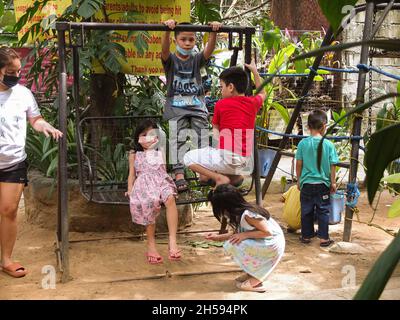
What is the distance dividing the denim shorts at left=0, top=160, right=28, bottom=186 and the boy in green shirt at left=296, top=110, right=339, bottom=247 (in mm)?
2028

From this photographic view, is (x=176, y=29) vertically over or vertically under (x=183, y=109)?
over

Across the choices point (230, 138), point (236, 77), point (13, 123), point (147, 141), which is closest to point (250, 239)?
point (230, 138)

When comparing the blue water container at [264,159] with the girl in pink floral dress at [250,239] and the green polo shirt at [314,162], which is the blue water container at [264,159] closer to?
the green polo shirt at [314,162]

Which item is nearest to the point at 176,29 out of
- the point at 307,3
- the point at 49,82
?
the point at 49,82

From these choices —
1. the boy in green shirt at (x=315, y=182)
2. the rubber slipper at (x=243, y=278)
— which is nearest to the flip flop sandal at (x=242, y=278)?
the rubber slipper at (x=243, y=278)

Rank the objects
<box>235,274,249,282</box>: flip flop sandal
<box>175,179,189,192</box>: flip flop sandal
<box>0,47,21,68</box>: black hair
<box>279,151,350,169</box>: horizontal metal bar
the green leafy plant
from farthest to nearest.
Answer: the green leafy plant → <box>279,151,350,169</box>: horizontal metal bar → <box>175,179,189,192</box>: flip flop sandal → <box>0,47,21,68</box>: black hair → <box>235,274,249,282</box>: flip flop sandal

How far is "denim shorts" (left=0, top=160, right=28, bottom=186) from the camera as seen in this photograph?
3.80 m

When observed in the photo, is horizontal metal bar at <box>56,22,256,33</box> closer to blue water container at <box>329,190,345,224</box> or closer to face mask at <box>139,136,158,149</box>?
face mask at <box>139,136,158,149</box>

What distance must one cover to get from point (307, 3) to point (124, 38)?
664cm

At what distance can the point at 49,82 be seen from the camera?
5270 millimetres

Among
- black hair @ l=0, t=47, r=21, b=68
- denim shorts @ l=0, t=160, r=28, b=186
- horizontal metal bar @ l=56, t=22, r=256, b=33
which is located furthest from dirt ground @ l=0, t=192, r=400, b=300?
horizontal metal bar @ l=56, t=22, r=256, b=33

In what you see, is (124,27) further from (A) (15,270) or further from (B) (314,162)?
(B) (314,162)

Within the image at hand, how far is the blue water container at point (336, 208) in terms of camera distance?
16.4 feet
